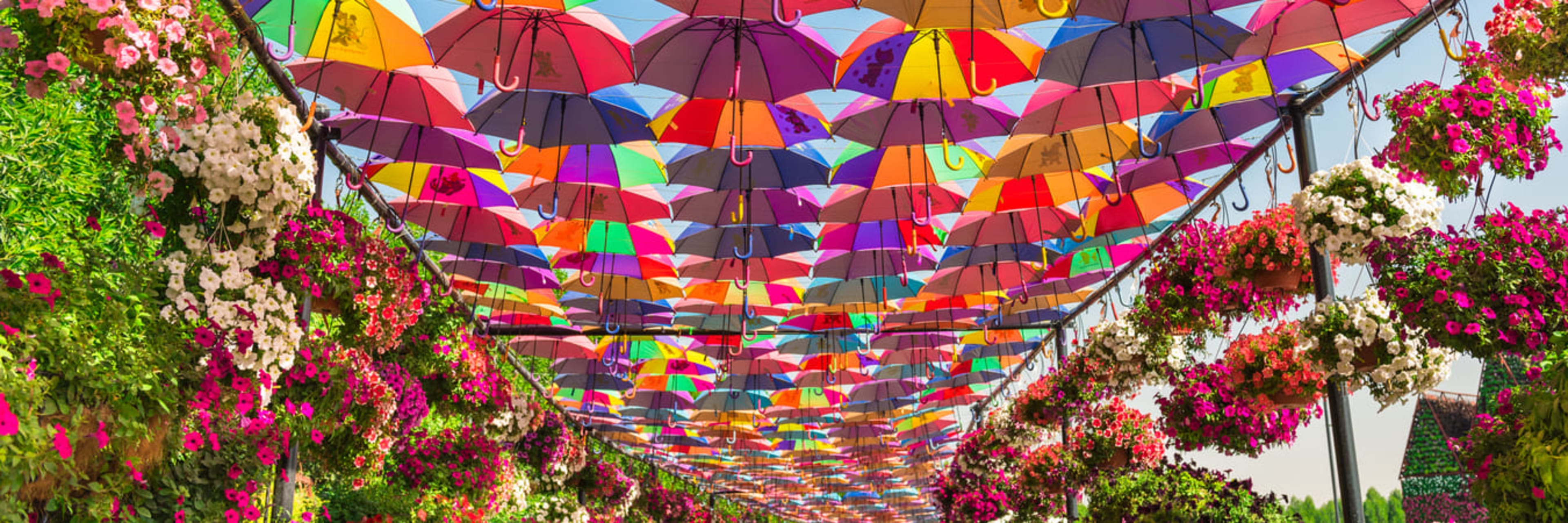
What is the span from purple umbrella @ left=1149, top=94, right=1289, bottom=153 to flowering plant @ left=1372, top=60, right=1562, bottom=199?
2.53 meters

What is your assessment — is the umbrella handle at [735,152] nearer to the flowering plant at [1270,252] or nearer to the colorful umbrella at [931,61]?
the colorful umbrella at [931,61]

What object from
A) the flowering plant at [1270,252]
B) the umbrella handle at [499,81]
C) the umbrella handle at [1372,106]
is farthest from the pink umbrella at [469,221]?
the umbrella handle at [1372,106]

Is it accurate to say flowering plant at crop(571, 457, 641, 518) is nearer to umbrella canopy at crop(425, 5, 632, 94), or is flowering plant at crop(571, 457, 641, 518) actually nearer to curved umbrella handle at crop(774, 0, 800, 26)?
umbrella canopy at crop(425, 5, 632, 94)

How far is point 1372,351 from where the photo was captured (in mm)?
5465

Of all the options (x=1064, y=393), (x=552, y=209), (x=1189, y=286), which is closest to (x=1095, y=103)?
(x=1189, y=286)

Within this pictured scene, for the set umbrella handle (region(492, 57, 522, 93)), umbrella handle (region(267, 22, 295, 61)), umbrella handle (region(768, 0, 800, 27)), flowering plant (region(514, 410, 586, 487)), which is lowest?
flowering plant (region(514, 410, 586, 487))

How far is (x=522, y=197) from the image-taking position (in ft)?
28.9

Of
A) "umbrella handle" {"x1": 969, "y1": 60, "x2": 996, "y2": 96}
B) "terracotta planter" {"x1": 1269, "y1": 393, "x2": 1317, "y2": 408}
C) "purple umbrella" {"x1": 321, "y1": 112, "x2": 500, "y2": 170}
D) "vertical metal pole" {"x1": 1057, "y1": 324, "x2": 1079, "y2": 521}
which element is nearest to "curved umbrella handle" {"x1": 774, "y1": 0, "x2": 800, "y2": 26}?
"umbrella handle" {"x1": 969, "y1": 60, "x2": 996, "y2": 96}

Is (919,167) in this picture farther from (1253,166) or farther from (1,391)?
(1,391)

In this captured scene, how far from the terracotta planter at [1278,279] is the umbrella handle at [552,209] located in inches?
211

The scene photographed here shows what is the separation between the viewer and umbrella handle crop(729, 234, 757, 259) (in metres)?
8.97

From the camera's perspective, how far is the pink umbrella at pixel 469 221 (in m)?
8.93

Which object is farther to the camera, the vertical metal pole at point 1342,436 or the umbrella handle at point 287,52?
the vertical metal pole at point 1342,436

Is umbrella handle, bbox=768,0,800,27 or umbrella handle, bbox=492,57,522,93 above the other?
umbrella handle, bbox=768,0,800,27
